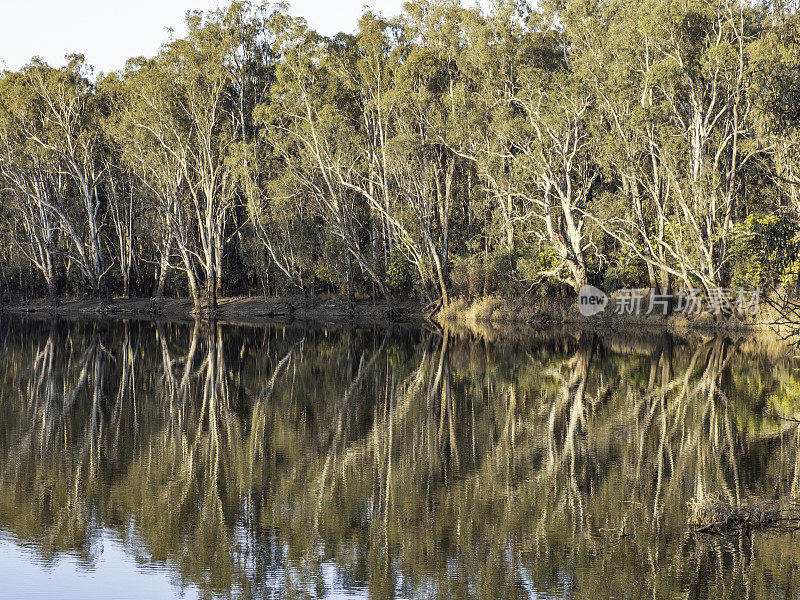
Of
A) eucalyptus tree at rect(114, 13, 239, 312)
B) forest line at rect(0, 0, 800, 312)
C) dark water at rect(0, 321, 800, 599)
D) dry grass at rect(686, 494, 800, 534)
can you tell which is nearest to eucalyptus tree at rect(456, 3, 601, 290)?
forest line at rect(0, 0, 800, 312)

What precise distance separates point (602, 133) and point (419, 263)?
29.8ft

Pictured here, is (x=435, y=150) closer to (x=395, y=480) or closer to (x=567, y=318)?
(x=567, y=318)

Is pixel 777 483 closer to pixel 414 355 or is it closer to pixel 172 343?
pixel 414 355

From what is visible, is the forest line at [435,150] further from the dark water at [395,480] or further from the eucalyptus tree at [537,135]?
the dark water at [395,480]

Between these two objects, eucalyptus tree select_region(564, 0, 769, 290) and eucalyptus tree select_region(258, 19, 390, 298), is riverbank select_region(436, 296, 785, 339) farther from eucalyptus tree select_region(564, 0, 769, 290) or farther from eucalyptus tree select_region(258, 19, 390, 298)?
eucalyptus tree select_region(258, 19, 390, 298)

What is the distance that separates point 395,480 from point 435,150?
29.6 m

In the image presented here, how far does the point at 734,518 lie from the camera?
8.48 m

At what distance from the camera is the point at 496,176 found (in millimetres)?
36062

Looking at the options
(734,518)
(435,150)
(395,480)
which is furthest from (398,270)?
(734,518)

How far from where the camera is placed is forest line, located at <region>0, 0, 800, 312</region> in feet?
99.2

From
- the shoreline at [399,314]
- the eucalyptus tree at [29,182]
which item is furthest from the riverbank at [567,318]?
the eucalyptus tree at [29,182]

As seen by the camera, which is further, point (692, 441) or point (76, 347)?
point (76, 347)

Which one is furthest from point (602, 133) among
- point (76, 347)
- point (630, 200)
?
point (76, 347)

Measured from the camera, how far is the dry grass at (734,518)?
8.35 metres
